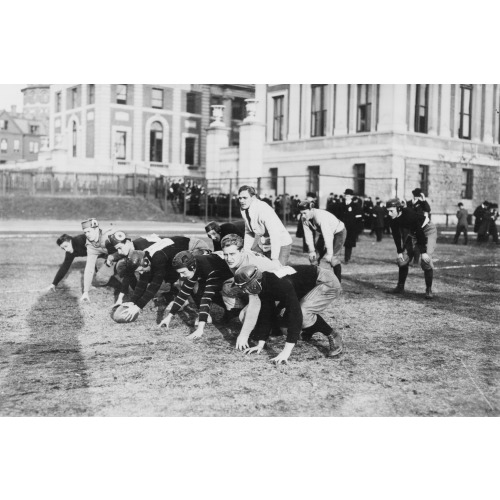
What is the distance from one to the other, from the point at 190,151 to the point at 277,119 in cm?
1704

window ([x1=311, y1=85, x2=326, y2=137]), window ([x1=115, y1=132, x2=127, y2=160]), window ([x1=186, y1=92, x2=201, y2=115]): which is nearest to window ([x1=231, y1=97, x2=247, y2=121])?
window ([x1=186, y1=92, x2=201, y2=115])

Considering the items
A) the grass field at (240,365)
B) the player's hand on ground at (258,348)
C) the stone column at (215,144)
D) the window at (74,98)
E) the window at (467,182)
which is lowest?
the grass field at (240,365)

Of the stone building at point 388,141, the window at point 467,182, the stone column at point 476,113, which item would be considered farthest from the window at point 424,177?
the stone column at point 476,113

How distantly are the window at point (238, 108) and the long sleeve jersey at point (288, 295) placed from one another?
46.6 metres

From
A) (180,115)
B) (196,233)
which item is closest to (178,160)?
(180,115)

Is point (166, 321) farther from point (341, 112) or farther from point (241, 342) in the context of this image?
point (341, 112)

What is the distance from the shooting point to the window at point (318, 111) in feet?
114

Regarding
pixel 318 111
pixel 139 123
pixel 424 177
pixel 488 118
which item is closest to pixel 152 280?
pixel 424 177

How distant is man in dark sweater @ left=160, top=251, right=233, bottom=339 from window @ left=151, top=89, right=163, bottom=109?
4529 centimetres

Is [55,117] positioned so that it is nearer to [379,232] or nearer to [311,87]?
[311,87]

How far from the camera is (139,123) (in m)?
49.5

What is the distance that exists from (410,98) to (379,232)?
1112 centimetres

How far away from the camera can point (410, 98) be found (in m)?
31.8

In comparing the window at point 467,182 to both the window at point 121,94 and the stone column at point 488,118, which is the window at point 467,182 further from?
the window at point 121,94
